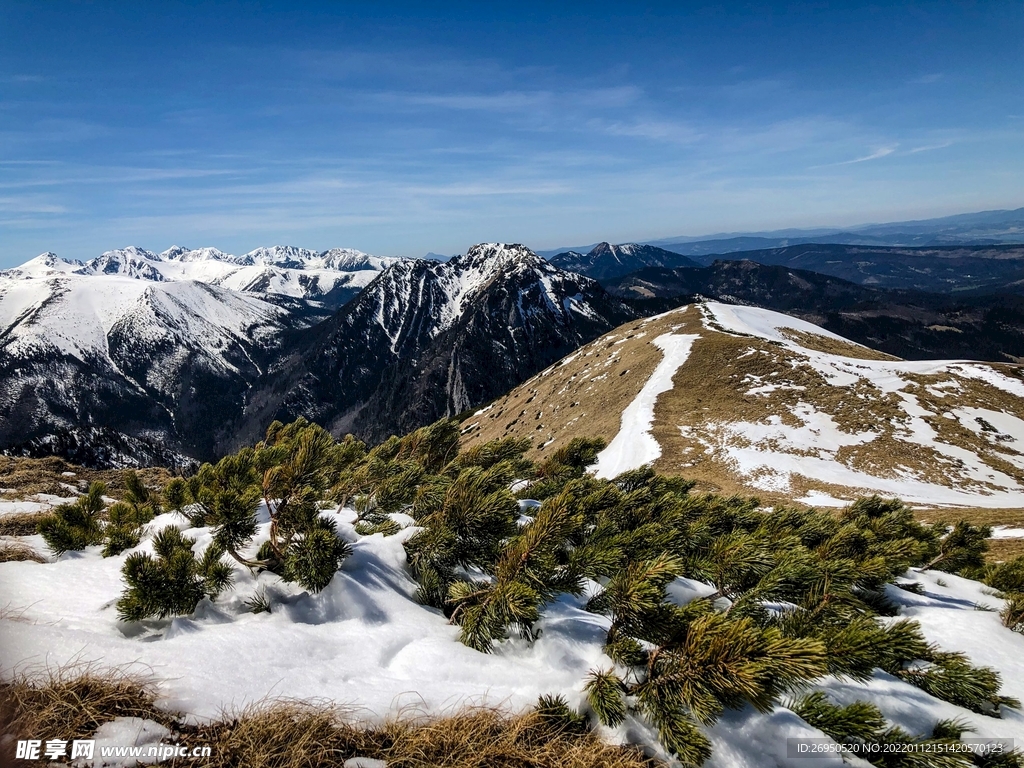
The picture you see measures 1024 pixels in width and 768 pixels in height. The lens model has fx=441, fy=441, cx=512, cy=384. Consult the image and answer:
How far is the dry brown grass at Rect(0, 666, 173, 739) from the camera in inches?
95.0

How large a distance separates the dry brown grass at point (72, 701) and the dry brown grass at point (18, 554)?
9.73 feet

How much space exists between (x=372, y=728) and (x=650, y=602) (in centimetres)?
203

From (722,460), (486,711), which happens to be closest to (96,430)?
(722,460)

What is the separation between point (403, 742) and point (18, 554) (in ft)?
16.9

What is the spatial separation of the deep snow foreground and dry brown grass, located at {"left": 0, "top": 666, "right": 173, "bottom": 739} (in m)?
0.08

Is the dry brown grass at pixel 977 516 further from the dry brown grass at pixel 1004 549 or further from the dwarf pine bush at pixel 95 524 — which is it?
the dwarf pine bush at pixel 95 524

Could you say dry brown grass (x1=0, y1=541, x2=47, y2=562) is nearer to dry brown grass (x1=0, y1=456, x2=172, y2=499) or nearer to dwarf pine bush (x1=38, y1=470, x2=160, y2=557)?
dwarf pine bush (x1=38, y1=470, x2=160, y2=557)

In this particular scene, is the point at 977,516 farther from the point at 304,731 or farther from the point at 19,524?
the point at 19,524

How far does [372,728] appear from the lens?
2.90 meters

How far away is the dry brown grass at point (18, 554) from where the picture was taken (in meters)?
4.69

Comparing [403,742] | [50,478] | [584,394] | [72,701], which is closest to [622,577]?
[403,742]

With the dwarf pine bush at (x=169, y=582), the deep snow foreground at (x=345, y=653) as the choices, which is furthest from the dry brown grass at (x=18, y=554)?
the dwarf pine bush at (x=169, y=582)

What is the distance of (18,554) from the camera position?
15.8 ft

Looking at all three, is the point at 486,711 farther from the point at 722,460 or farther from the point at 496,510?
the point at 722,460
